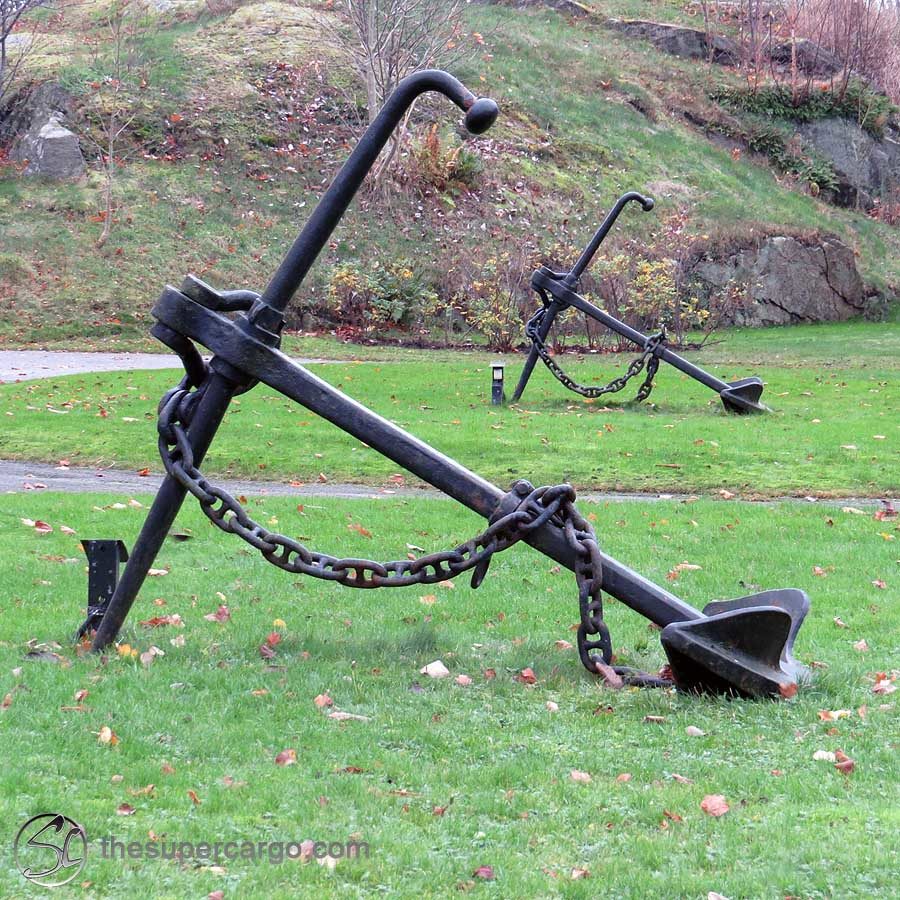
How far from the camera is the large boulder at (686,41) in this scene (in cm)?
4259

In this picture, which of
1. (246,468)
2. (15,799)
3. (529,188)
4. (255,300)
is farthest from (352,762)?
(529,188)

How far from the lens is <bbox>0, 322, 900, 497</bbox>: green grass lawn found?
34.0 ft

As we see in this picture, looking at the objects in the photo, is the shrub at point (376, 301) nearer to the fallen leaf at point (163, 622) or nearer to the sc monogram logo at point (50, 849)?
the fallen leaf at point (163, 622)

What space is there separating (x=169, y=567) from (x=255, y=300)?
276cm

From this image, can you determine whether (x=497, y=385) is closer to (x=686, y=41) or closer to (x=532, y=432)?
(x=532, y=432)

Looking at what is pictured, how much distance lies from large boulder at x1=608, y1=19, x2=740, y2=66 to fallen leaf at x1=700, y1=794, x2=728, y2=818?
1673 inches

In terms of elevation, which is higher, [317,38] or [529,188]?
[317,38]

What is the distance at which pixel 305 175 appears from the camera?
1161 inches

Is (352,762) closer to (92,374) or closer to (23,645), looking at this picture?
(23,645)

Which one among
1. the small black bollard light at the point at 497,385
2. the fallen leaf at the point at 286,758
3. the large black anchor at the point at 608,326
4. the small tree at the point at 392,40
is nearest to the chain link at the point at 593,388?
the large black anchor at the point at 608,326


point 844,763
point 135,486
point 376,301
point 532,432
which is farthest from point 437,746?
point 376,301

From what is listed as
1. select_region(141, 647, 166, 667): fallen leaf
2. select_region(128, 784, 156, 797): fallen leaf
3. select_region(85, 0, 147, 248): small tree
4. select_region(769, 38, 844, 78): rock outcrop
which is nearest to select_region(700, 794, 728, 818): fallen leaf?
select_region(128, 784, 156, 797): fallen leaf

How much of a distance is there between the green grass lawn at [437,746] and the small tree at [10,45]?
22.9m

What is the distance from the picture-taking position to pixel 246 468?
10.5 m
